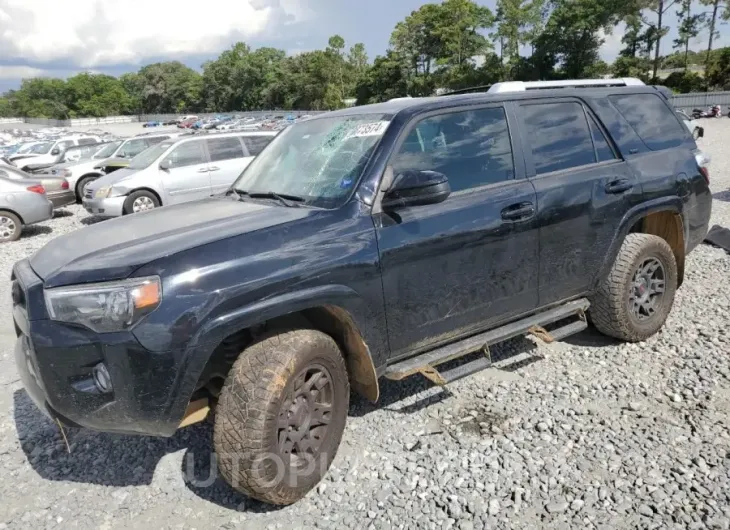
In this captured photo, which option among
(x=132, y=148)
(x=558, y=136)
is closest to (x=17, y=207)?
(x=132, y=148)

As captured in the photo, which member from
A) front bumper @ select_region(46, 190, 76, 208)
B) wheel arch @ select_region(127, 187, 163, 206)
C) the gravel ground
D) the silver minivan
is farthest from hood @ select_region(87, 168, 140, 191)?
the gravel ground

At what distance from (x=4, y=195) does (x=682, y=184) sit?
1147 centimetres

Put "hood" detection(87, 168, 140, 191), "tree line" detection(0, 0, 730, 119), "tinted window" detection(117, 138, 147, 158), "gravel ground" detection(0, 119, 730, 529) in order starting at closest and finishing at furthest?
"gravel ground" detection(0, 119, 730, 529)
"hood" detection(87, 168, 140, 191)
"tinted window" detection(117, 138, 147, 158)
"tree line" detection(0, 0, 730, 119)

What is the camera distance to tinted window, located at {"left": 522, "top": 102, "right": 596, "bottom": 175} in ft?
12.6

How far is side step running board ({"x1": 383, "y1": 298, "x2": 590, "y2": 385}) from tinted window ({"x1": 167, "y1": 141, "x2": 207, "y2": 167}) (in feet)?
30.4

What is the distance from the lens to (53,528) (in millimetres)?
2834

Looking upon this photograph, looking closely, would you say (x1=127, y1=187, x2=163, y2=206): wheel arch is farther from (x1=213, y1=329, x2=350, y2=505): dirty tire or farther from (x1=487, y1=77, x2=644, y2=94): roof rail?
(x1=213, y1=329, x2=350, y2=505): dirty tire

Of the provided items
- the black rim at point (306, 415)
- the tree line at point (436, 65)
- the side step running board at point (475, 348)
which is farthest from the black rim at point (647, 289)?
the tree line at point (436, 65)

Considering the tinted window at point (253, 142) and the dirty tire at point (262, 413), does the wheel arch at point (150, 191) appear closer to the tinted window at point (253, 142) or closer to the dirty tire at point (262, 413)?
the tinted window at point (253, 142)

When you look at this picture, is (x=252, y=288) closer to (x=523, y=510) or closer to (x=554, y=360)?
(x=523, y=510)

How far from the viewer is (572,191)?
3.87 meters

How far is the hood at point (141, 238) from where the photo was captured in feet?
8.54

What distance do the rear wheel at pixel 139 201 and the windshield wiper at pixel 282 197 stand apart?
8430 mm

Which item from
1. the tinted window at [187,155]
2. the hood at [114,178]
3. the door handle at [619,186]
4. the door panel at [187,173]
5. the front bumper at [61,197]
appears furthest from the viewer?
the front bumper at [61,197]
